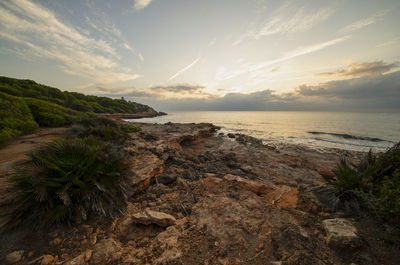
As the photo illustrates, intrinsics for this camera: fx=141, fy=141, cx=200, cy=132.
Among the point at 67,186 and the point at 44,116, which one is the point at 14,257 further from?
the point at 44,116

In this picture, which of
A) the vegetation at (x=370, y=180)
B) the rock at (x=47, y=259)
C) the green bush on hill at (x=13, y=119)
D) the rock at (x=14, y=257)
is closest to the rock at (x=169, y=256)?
the rock at (x=47, y=259)

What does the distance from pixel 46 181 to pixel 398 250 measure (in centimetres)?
539

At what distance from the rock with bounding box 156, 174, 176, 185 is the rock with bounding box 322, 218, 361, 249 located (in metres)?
3.73

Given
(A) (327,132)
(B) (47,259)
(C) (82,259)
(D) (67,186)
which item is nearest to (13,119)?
(D) (67,186)

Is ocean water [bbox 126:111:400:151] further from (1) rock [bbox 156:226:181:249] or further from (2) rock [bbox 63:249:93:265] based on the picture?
(2) rock [bbox 63:249:93:265]

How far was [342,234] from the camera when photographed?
225 cm

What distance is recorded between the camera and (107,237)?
2.24 metres

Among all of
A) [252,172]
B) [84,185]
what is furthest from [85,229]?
[252,172]

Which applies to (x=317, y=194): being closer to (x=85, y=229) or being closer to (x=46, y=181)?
(x=85, y=229)

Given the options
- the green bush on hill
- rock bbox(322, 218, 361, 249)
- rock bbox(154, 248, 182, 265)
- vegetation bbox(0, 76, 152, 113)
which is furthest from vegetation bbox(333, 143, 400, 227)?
vegetation bbox(0, 76, 152, 113)

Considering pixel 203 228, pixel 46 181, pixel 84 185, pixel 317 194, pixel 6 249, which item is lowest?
pixel 317 194

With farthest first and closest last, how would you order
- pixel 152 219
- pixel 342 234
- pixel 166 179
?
pixel 166 179 → pixel 152 219 → pixel 342 234

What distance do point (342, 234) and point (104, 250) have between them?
3615 mm

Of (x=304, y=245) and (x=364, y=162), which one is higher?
(x=364, y=162)
